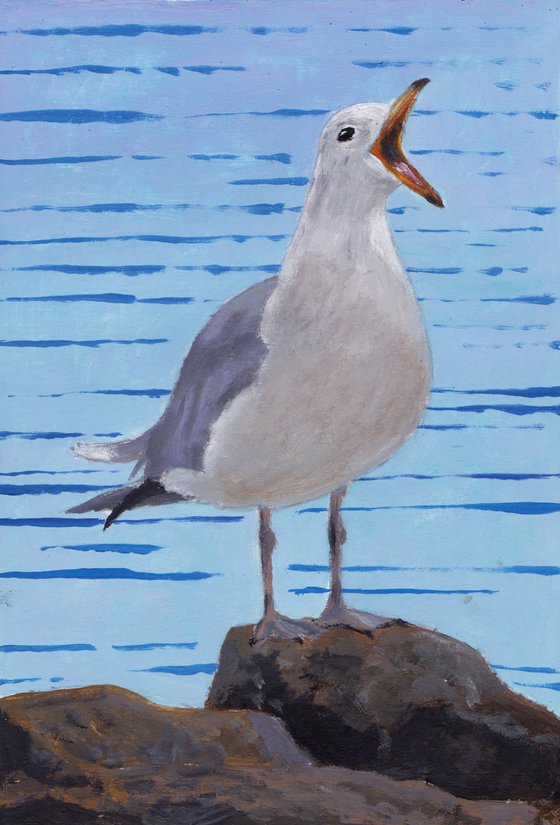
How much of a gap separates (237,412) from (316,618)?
17.5 inches

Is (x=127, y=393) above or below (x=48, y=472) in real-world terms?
above

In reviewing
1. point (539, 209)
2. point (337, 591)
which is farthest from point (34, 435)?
point (539, 209)

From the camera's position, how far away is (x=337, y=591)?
6.48 feet

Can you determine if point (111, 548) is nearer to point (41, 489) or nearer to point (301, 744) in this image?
point (41, 489)

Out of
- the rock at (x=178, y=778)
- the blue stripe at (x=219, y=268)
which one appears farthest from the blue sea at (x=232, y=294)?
the rock at (x=178, y=778)

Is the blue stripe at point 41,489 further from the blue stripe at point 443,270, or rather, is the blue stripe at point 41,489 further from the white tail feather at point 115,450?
the blue stripe at point 443,270

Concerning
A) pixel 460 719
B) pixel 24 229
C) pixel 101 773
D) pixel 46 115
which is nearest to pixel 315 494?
pixel 460 719

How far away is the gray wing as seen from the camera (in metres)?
1.85

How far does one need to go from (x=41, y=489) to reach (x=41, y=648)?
0.32 metres

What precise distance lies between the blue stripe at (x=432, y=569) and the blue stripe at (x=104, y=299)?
1.90 feet

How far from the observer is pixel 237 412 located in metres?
1.84

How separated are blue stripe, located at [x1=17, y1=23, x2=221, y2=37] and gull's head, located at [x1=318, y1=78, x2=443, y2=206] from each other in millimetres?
378

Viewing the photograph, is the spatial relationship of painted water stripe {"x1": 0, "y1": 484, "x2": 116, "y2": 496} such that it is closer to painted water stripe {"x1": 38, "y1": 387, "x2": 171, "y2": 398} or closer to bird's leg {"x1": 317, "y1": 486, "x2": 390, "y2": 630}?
painted water stripe {"x1": 38, "y1": 387, "x2": 171, "y2": 398}

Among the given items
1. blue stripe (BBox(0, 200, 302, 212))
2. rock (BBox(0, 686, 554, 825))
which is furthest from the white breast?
rock (BBox(0, 686, 554, 825))
